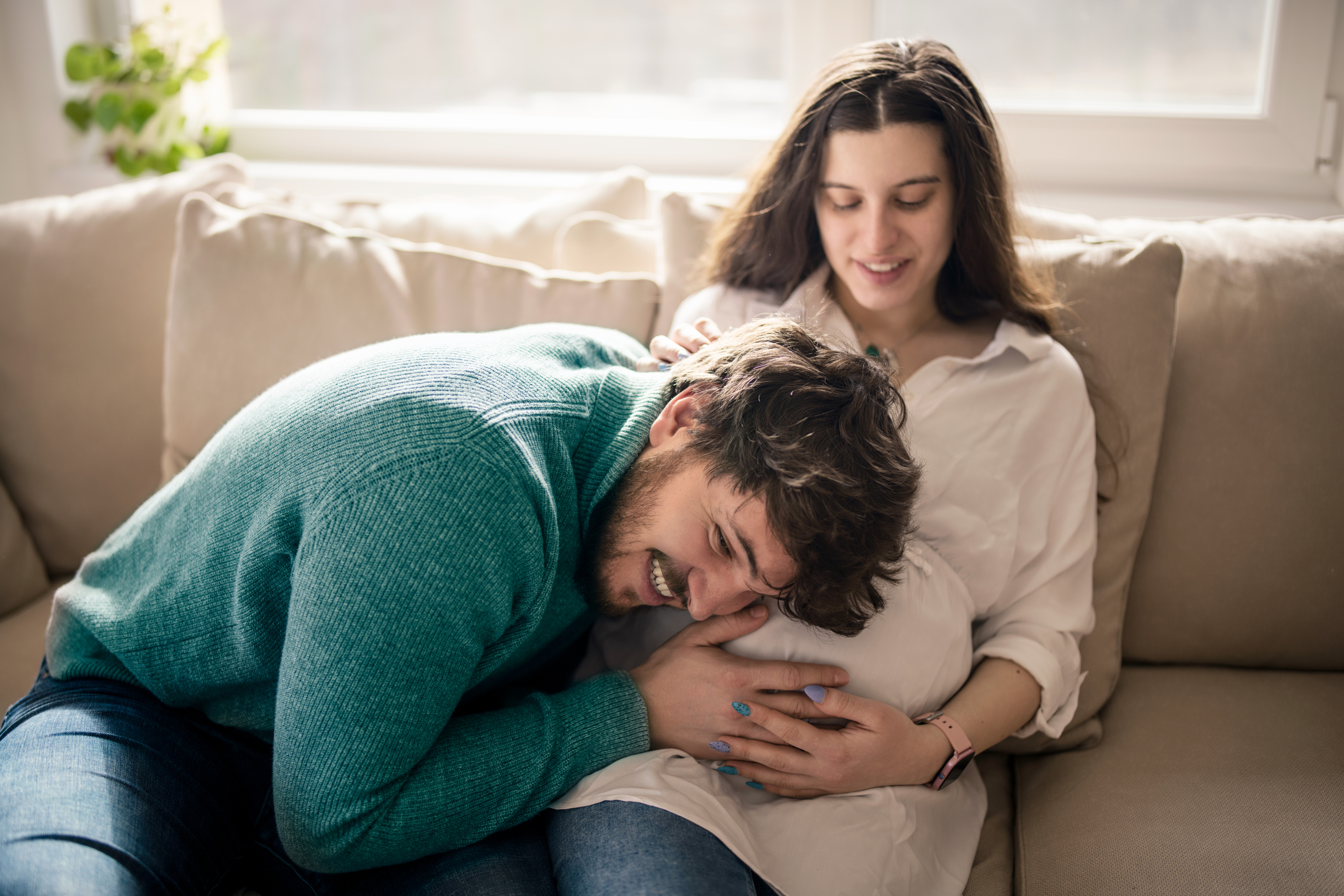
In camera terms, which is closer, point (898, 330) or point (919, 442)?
point (919, 442)

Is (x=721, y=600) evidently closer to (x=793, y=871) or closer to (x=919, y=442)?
(x=793, y=871)

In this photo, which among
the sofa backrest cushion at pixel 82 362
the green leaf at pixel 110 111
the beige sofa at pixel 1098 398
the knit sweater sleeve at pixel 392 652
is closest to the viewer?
the knit sweater sleeve at pixel 392 652

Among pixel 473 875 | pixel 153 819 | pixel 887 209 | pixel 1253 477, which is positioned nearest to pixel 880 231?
pixel 887 209

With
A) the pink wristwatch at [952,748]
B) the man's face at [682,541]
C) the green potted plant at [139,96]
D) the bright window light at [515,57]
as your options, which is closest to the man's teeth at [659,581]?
the man's face at [682,541]

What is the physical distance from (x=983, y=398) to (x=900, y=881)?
0.63 metres

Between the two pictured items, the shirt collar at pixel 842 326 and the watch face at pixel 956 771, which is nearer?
the watch face at pixel 956 771

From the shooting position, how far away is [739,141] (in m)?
2.23

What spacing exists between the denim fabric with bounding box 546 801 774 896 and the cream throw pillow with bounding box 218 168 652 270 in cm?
90

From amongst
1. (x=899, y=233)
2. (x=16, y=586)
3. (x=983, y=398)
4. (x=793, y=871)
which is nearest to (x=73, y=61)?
(x=16, y=586)

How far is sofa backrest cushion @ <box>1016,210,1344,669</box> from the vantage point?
1393 mm

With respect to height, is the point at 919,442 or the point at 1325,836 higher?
the point at 919,442

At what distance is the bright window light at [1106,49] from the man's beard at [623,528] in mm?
1404

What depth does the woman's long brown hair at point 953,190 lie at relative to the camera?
4.29 feet

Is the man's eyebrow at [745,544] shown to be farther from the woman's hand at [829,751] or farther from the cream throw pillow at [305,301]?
the cream throw pillow at [305,301]
